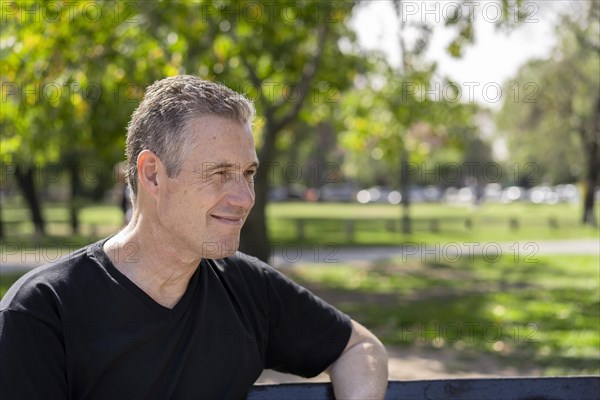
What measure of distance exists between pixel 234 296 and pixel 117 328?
0.41 m

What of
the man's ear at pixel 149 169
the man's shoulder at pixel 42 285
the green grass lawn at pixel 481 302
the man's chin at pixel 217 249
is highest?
the man's ear at pixel 149 169

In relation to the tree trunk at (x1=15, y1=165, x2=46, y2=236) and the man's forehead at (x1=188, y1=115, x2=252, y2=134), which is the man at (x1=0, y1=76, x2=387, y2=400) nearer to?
the man's forehead at (x1=188, y1=115, x2=252, y2=134)

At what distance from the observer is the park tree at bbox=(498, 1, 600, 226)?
2025 centimetres

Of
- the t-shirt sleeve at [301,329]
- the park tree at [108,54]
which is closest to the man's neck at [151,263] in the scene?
the t-shirt sleeve at [301,329]

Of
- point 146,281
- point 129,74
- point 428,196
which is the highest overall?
point 129,74

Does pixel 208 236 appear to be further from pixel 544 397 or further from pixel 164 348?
pixel 544 397

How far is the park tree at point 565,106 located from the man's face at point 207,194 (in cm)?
1606

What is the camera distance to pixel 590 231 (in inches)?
1016

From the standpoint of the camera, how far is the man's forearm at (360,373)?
2.36 meters

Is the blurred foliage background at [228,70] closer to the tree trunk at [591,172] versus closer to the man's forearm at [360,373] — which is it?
→ the man's forearm at [360,373]

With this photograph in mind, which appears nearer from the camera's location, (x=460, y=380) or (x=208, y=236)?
(x=208, y=236)

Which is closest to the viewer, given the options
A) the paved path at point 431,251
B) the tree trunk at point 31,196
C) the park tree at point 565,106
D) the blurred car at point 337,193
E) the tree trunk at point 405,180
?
the paved path at point 431,251

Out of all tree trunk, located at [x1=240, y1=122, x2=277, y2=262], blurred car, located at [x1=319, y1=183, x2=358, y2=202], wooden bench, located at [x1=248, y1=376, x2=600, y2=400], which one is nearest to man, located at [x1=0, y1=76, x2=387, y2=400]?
wooden bench, located at [x1=248, y1=376, x2=600, y2=400]

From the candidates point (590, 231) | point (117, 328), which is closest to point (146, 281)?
point (117, 328)
